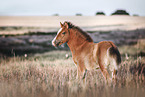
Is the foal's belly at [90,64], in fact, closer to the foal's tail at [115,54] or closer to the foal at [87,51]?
the foal at [87,51]

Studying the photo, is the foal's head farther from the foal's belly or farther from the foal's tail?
the foal's tail

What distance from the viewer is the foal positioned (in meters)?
2.95

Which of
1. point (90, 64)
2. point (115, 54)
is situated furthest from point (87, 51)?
point (115, 54)

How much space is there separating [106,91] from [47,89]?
1.12m

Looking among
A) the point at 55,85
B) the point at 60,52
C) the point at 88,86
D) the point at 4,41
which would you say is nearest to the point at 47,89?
the point at 55,85

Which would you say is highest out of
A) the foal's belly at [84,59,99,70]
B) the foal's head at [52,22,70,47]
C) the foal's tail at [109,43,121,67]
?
the foal's head at [52,22,70,47]

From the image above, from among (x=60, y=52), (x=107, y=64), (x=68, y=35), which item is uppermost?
(x=68, y=35)

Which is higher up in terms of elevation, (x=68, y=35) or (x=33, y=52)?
(x=68, y=35)

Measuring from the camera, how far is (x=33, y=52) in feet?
32.9

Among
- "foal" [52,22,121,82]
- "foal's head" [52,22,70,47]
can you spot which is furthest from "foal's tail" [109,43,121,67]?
"foal's head" [52,22,70,47]

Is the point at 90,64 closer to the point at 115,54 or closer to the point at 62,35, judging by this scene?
the point at 115,54

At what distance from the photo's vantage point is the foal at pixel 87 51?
9.68 feet

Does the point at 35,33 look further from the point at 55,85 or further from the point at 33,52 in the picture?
the point at 55,85

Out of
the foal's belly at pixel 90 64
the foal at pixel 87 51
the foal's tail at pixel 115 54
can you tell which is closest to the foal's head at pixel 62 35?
the foal at pixel 87 51
